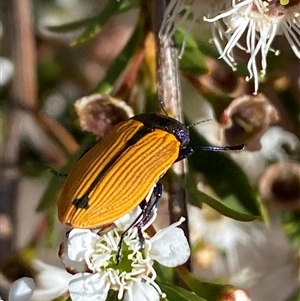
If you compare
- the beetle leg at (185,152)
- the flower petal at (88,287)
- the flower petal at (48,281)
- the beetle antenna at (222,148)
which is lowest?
the flower petal at (48,281)

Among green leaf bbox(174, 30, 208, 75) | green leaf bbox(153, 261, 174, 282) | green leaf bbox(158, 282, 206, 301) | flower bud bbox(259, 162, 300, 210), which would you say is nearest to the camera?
green leaf bbox(158, 282, 206, 301)

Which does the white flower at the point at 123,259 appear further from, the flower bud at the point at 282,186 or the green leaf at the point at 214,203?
the flower bud at the point at 282,186

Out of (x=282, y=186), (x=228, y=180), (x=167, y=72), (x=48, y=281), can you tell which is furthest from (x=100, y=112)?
(x=282, y=186)

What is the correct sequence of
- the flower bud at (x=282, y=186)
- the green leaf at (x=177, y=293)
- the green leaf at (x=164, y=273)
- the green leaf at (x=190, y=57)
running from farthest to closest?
the flower bud at (x=282, y=186)
the green leaf at (x=190, y=57)
the green leaf at (x=164, y=273)
the green leaf at (x=177, y=293)

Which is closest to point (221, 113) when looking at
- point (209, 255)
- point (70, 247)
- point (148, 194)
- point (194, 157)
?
point (194, 157)

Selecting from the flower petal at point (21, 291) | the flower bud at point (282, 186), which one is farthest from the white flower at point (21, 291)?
the flower bud at point (282, 186)

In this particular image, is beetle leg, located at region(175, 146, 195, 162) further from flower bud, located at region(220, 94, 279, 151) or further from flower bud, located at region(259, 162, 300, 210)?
flower bud, located at region(259, 162, 300, 210)

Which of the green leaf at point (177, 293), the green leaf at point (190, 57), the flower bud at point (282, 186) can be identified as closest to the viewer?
the green leaf at point (177, 293)

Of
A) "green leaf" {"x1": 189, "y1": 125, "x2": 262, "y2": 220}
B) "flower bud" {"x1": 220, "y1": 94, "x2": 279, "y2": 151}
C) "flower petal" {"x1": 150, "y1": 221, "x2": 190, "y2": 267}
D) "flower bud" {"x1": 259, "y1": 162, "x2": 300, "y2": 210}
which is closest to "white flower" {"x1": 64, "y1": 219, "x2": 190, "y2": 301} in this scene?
"flower petal" {"x1": 150, "y1": 221, "x2": 190, "y2": 267}
